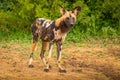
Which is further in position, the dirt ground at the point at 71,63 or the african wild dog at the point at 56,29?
the african wild dog at the point at 56,29

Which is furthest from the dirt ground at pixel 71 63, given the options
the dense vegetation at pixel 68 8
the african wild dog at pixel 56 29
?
the dense vegetation at pixel 68 8

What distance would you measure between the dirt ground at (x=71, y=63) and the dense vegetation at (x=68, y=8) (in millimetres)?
1558

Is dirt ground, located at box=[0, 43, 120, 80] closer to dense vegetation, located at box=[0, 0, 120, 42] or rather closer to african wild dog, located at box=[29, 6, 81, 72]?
african wild dog, located at box=[29, 6, 81, 72]

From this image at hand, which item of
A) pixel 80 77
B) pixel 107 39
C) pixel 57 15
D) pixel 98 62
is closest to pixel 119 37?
pixel 107 39

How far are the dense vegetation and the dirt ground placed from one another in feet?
5.11

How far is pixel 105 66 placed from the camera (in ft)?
33.8

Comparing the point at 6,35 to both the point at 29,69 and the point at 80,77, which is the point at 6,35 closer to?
the point at 29,69

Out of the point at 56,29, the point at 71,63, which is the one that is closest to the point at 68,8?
the point at 71,63

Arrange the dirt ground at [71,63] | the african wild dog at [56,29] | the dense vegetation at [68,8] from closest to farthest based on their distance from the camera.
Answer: the dirt ground at [71,63] → the african wild dog at [56,29] → the dense vegetation at [68,8]

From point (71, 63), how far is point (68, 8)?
205 inches

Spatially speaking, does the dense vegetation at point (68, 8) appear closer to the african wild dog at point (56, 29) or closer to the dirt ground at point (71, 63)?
the dirt ground at point (71, 63)

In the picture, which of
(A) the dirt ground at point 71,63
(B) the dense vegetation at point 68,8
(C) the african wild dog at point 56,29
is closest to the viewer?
(A) the dirt ground at point 71,63

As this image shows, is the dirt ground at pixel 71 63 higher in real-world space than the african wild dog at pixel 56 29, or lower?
lower

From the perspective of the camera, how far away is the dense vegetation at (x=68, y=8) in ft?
47.1
